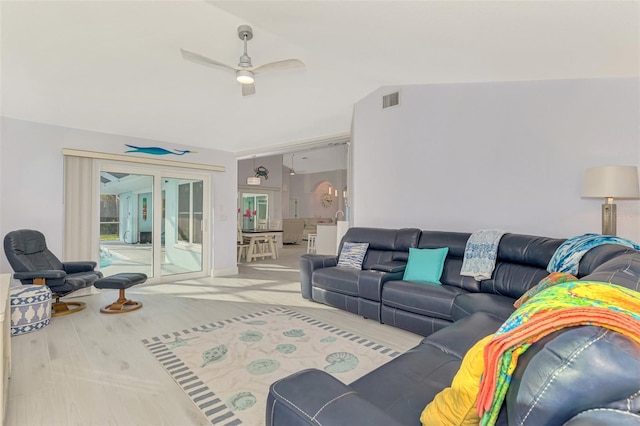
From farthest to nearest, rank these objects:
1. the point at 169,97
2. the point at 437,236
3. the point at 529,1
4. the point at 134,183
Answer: the point at 134,183
the point at 169,97
the point at 437,236
the point at 529,1

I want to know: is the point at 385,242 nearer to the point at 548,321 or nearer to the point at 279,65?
the point at 279,65

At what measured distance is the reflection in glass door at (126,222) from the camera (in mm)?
4996

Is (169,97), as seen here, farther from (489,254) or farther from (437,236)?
(489,254)

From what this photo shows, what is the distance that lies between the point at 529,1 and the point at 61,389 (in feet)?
13.5

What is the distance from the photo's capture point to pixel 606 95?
3.10 metres

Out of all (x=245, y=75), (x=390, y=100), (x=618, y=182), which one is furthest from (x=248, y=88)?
(x=618, y=182)

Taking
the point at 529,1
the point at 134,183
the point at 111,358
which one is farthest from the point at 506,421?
the point at 134,183

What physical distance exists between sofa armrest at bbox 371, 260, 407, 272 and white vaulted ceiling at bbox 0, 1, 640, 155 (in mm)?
2281

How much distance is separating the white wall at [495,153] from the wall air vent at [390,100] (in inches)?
2.7

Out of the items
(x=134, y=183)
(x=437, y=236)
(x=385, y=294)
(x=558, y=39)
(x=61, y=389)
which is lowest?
(x=61, y=389)

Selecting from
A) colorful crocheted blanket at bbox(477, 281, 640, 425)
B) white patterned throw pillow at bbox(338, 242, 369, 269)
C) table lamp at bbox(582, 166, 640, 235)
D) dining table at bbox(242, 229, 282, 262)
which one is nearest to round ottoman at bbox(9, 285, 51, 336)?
white patterned throw pillow at bbox(338, 242, 369, 269)

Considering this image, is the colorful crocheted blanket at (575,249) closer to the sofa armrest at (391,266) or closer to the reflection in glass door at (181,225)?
the sofa armrest at (391,266)

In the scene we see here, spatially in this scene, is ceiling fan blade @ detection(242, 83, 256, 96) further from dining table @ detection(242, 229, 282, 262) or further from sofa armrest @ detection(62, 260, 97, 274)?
dining table @ detection(242, 229, 282, 262)

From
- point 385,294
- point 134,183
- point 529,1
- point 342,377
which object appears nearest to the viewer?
point 529,1
